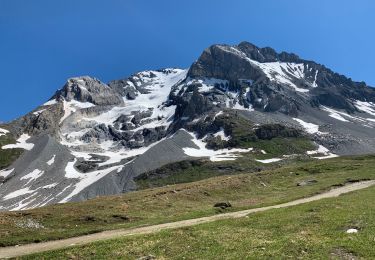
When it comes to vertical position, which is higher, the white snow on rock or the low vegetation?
the low vegetation

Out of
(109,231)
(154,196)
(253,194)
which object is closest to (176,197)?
(154,196)

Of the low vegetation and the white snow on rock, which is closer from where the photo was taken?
the white snow on rock

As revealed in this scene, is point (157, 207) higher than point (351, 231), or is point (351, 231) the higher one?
point (157, 207)

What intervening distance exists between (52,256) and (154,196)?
3242cm

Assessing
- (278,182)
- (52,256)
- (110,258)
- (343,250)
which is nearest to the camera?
(343,250)

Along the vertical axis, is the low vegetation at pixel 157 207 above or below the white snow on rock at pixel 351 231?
above

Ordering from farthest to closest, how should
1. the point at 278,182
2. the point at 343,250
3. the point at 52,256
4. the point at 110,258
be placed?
the point at 278,182 → the point at 52,256 → the point at 110,258 → the point at 343,250

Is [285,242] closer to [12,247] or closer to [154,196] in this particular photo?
[12,247]

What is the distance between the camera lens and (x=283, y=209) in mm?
45156

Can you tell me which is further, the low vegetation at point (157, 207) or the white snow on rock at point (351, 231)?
the low vegetation at point (157, 207)

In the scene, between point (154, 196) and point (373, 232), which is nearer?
point (373, 232)

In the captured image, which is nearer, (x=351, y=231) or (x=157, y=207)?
(x=351, y=231)

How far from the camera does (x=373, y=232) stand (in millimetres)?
29500

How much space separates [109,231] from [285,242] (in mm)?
20119
